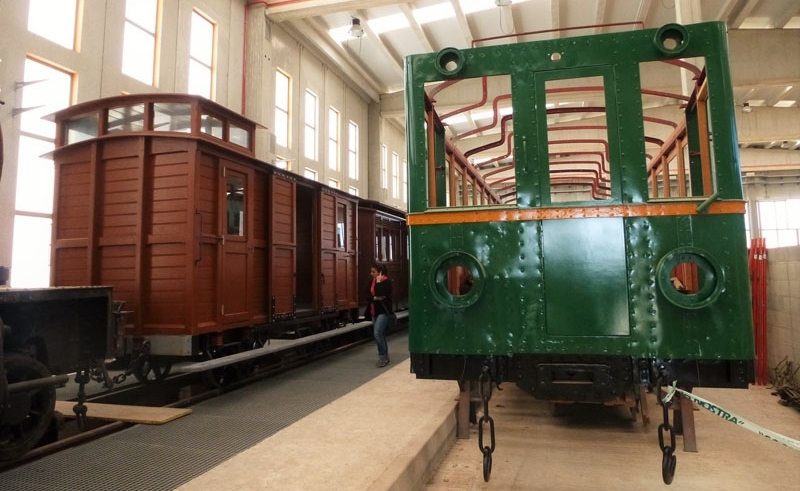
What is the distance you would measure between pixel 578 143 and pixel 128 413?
28.6 ft

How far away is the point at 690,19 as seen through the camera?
336 inches

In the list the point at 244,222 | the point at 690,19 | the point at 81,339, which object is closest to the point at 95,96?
the point at 244,222

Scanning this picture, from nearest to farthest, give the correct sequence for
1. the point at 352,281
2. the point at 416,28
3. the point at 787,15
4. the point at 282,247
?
1. the point at 282,247
2. the point at 352,281
3. the point at 787,15
4. the point at 416,28

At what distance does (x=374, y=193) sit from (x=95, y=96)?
11.0m

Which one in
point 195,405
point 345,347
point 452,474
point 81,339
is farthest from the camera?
point 345,347

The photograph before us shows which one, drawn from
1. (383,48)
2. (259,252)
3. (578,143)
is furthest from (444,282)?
(383,48)

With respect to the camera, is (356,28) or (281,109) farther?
(281,109)

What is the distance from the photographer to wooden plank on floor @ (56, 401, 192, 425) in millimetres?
4531

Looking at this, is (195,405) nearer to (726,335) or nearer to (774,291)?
(726,335)

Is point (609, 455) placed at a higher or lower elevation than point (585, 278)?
lower

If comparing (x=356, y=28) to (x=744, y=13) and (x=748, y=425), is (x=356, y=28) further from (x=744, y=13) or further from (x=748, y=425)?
(x=748, y=425)

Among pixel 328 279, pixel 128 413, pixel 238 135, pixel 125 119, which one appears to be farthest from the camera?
pixel 328 279

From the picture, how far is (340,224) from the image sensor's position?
9367mm

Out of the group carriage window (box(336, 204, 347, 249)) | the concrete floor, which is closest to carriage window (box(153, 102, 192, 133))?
carriage window (box(336, 204, 347, 249))
